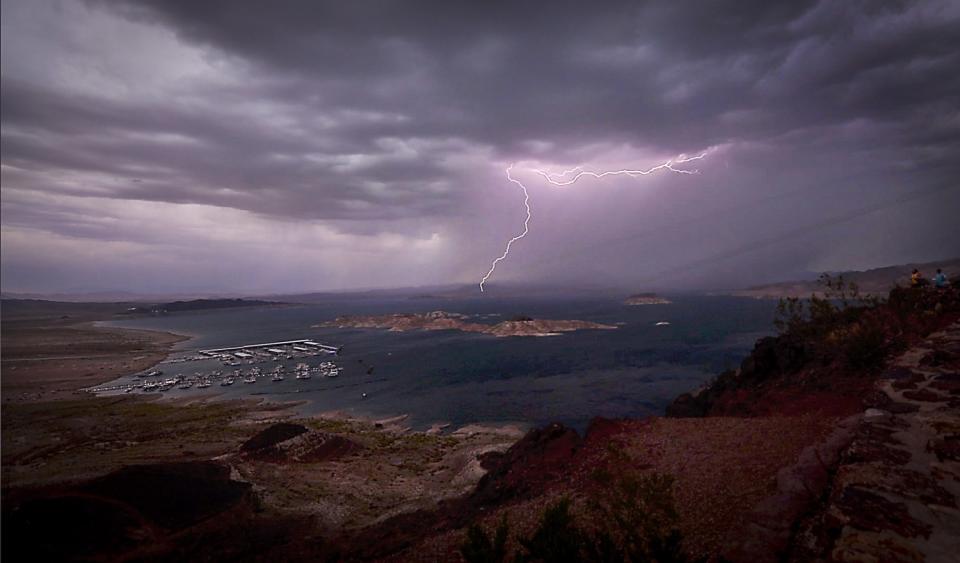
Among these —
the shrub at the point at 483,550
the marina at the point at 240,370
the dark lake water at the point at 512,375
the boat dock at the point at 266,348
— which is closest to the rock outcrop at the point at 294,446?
the dark lake water at the point at 512,375

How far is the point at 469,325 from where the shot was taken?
12038 centimetres

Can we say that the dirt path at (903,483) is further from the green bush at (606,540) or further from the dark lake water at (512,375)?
the dark lake water at (512,375)

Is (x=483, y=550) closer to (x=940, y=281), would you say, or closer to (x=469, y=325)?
(x=940, y=281)

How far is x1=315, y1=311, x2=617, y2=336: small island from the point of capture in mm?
104688

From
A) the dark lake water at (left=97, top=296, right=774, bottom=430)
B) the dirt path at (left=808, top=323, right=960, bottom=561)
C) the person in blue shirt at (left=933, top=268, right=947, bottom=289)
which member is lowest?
the dark lake water at (left=97, top=296, right=774, bottom=430)

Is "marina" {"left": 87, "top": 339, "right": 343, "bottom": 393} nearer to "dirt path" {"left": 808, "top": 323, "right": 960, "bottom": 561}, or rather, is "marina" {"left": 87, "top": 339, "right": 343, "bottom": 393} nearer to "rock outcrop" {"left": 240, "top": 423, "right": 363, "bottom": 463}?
"rock outcrop" {"left": 240, "top": 423, "right": 363, "bottom": 463}

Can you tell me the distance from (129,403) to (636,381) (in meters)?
52.0

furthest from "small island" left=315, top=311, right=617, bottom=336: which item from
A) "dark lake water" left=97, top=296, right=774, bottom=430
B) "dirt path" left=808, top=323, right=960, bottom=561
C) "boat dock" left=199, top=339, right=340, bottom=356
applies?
"dirt path" left=808, top=323, right=960, bottom=561

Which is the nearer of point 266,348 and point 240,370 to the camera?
point 240,370

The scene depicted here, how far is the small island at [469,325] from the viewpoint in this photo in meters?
105

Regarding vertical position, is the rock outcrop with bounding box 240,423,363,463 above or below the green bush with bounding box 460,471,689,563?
below

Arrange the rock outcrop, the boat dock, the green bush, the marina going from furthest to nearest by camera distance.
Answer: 1. the boat dock
2. the marina
3. the rock outcrop
4. the green bush

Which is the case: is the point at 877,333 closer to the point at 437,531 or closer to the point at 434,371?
the point at 437,531

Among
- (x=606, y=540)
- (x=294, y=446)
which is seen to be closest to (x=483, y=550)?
(x=606, y=540)
